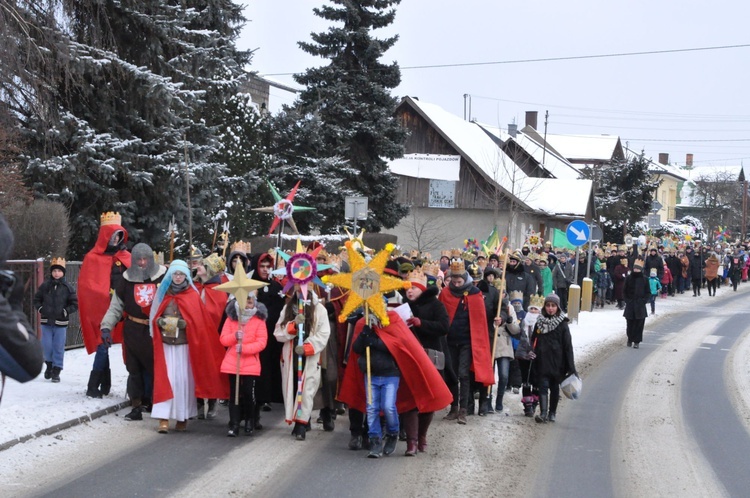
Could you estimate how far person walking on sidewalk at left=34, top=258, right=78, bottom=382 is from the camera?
13.0 metres

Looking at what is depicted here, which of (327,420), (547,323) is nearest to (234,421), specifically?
(327,420)

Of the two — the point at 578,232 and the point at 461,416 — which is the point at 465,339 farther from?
the point at 578,232

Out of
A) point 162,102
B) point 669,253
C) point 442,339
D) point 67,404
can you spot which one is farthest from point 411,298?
point 669,253

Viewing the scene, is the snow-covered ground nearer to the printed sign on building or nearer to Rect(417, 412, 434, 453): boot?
Rect(417, 412, 434, 453): boot

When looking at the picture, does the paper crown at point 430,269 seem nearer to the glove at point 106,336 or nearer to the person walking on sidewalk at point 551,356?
the person walking on sidewalk at point 551,356

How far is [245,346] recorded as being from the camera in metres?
10.7

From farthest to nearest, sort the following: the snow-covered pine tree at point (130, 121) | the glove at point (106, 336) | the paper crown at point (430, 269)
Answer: the snow-covered pine tree at point (130, 121) → the paper crown at point (430, 269) → the glove at point (106, 336)

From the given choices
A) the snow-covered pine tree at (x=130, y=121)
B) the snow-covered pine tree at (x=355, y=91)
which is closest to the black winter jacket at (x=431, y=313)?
the snow-covered pine tree at (x=130, y=121)

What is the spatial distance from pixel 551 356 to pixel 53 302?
6.23 m

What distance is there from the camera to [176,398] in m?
10.8

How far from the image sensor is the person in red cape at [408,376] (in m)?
10.1

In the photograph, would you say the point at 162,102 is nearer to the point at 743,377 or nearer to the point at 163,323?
the point at 163,323

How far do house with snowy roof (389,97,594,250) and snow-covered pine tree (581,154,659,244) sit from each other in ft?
7.25

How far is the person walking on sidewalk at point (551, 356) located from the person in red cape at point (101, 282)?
4.93 metres
